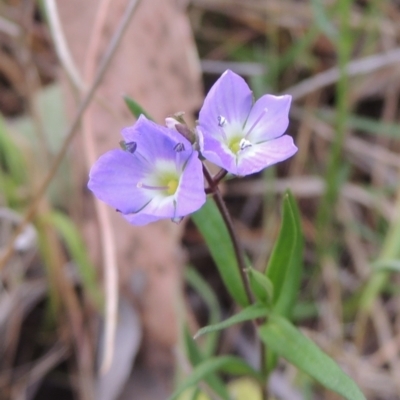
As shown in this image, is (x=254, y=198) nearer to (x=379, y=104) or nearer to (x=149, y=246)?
(x=149, y=246)

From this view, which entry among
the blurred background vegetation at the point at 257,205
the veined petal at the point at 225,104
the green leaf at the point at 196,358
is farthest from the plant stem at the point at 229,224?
the blurred background vegetation at the point at 257,205

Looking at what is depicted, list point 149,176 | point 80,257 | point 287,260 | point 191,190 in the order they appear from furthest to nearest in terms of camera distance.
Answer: point 80,257
point 287,260
point 149,176
point 191,190

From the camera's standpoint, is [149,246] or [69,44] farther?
[69,44]

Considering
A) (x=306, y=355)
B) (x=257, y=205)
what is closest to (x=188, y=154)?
(x=306, y=355)

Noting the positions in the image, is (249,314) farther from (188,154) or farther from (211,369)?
(188,154)

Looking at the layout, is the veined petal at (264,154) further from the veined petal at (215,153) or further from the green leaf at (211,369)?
the green leaf at (211,369)

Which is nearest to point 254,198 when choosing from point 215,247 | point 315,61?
point 315,61

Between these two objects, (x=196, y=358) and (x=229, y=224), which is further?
(x=196, y=358)
